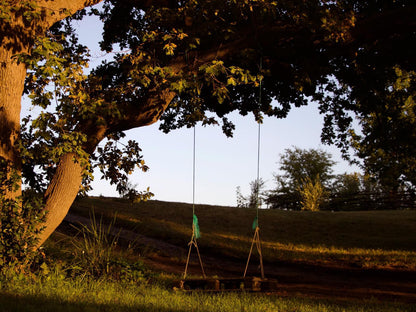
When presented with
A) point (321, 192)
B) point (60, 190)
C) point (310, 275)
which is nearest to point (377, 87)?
point (310, 275)

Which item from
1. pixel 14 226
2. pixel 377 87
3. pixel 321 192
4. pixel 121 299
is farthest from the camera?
pixel 321 192

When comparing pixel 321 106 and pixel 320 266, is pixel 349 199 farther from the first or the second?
pixel 320 266

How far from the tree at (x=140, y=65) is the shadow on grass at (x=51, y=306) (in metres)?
2.17

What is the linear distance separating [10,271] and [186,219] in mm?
13373

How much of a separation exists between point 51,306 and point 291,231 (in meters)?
14.8

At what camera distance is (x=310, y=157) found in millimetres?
45781

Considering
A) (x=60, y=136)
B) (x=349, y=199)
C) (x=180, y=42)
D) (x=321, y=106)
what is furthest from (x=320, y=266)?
(x=349, y=199)

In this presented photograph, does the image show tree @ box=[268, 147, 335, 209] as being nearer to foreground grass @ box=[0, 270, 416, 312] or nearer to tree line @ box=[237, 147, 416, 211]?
tree line @ box=[237, 147, 416, 211]

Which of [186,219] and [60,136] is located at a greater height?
[60,136]

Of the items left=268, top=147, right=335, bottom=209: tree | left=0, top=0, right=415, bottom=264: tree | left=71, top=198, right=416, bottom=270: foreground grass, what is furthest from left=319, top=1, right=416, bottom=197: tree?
left=268, top=147, right=335, bottom=209: tree

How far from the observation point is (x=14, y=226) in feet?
26.0

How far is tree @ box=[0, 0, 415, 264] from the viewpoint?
24.3 feet

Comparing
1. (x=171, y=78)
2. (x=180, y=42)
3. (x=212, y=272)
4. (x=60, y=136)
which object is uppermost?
(x=180, y=42)

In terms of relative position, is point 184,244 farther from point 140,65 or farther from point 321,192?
point 321,192
